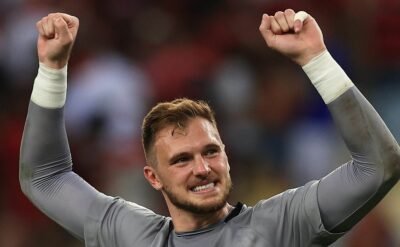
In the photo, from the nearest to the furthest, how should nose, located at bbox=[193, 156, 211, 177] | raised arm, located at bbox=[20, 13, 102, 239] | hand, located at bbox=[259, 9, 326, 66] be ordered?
hand, located at bbox=[259, 9, 326, 66] → nose, located at bbox=[193, 156, 211, 177] → raised arm, located at bbox=[20, 13, 102, 239]

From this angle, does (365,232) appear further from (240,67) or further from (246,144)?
(240,67)

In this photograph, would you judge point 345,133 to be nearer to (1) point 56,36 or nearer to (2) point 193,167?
(2) point 193,167

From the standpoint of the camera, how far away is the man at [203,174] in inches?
122

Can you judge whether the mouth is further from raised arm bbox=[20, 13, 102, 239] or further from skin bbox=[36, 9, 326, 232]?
raised arm bbox=[20, 13, 102, 239]

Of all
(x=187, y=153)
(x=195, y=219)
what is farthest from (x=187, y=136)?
(x=195, y=219)

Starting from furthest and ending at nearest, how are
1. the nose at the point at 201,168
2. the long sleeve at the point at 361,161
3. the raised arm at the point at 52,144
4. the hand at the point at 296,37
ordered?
the raised arm at the point at 52,144 → the nose at the point at 201,168 → the hand at the point at 296,37 → the long sleeve at the point at 361,161

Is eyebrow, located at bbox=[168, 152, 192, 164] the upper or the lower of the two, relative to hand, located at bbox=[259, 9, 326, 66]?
lower

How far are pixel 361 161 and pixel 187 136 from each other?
74 centimetres

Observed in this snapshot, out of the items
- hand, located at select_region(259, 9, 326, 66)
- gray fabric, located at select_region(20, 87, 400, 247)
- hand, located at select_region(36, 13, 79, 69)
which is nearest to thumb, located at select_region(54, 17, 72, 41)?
hand, located at select_region(36, 13, 79, 69)

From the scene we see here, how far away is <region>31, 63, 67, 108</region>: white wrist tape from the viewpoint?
3.74 m

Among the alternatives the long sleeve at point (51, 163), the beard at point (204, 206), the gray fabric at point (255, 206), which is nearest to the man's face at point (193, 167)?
the beard at point (204, 206)

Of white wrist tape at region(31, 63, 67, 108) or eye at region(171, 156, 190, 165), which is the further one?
white wrist tape at region(31, 63, 67, 108)

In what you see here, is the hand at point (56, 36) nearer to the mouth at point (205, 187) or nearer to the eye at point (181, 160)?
the eye at point (181, 160)

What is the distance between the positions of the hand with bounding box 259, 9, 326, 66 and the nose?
53 centimetres
